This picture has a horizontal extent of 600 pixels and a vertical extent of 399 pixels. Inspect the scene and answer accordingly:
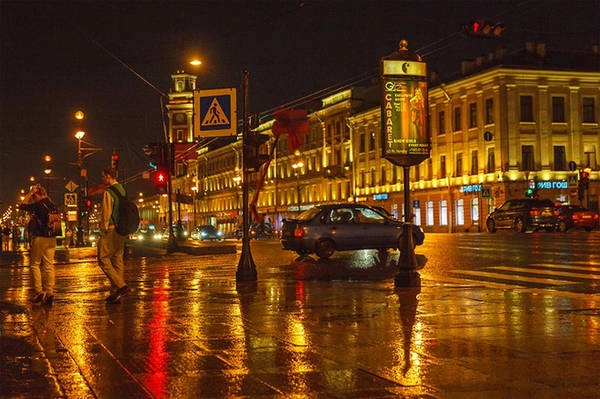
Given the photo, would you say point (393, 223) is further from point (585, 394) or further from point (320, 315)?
point (585, 394)

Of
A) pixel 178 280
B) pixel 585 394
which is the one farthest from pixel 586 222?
pixel 585 394

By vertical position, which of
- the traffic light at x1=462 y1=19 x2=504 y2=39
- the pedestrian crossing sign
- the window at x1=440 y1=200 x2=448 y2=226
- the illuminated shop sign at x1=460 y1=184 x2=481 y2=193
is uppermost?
the traffic light at x1=462 y1=19 x2=504 y2=39

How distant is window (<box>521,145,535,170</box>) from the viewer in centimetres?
6291

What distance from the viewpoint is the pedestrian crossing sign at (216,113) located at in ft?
54.7

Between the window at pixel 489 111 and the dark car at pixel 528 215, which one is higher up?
the window at pixel 489 111

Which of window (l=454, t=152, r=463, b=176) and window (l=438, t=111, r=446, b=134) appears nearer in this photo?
window (l=454, t=152, r=463, b=176)

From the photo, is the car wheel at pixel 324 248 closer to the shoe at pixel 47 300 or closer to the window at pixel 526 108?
the shoe at pixel 47 300

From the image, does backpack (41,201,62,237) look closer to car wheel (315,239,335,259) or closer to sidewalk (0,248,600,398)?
sidewalk (0,248,600,398)

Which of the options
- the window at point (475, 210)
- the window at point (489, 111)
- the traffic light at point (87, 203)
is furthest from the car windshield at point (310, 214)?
the window at point (489, 111)

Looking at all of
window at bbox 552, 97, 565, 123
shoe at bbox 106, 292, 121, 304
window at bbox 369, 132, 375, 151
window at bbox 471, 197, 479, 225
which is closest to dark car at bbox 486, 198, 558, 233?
window at bbox 471, 197, 479, 225

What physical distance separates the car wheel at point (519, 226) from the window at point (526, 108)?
88.7 feet

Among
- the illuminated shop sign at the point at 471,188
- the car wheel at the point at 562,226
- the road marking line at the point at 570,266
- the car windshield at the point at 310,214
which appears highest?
the illuminated shop sign at the point at 471,188

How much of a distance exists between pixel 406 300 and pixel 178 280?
6.23 meters

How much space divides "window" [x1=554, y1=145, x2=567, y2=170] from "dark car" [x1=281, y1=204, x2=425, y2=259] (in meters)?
45.6
